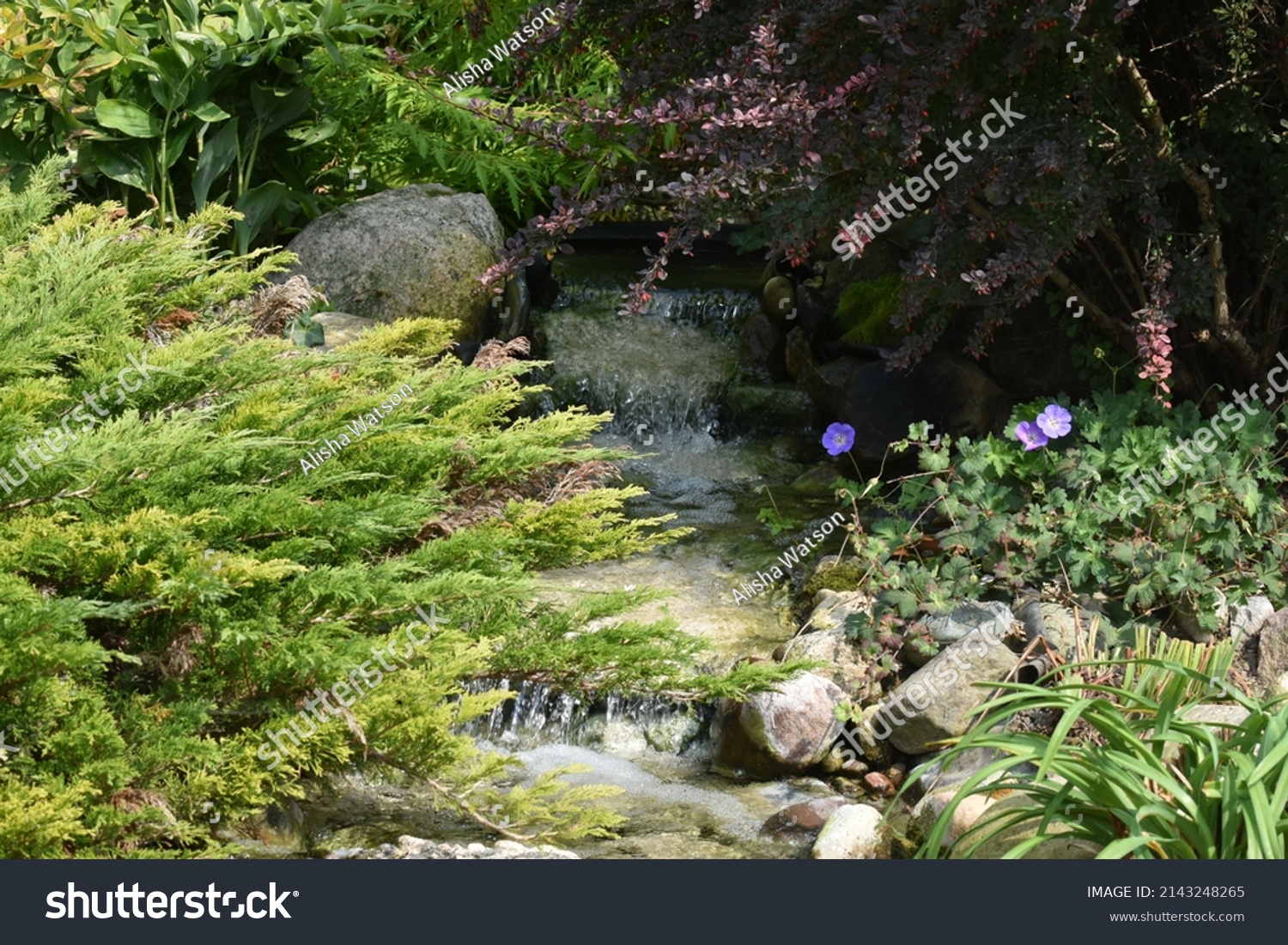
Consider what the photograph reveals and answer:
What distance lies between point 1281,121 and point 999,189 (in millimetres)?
1331

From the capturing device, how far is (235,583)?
250cm

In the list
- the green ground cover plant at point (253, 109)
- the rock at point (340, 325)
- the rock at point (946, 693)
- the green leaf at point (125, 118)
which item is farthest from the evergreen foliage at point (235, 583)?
the green leaf at point (125, 118)

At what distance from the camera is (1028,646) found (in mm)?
3979

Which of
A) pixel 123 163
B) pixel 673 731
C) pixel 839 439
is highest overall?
pixel 123 163

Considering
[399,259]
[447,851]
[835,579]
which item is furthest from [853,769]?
[399,259]

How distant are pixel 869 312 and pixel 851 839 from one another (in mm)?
3970

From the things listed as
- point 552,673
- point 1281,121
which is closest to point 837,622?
point 552,673

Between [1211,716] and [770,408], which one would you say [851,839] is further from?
[770,408]

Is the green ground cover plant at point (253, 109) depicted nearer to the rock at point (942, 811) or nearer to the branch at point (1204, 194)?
the branch at point (1204, 194)

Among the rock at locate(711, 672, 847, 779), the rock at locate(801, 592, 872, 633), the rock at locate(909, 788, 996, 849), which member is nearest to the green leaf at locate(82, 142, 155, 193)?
the rock at locate(801, 592, 872, 633)

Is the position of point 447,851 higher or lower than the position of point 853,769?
higher

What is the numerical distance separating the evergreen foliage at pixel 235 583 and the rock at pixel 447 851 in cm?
12

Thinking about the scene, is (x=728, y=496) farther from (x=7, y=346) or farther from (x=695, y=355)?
(x=7, y=346)

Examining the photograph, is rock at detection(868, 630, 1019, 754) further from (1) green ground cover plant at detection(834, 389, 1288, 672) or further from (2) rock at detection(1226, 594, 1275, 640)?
(2) rock at detection(1226, 594, 1275, 640)
